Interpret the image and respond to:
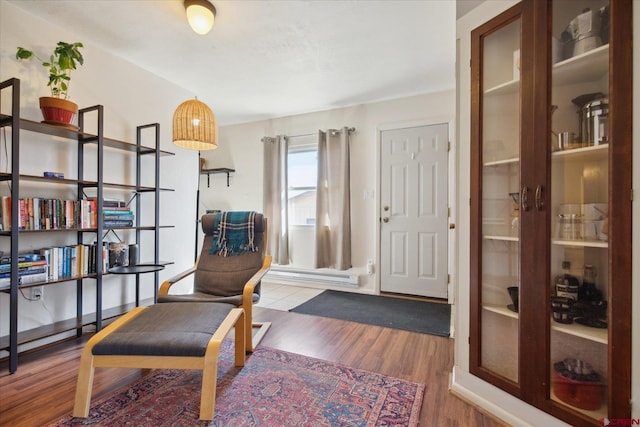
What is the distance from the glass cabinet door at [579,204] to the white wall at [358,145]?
211cm

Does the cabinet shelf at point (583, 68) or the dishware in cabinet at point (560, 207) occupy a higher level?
the cabinet shelf at point (583, 68)

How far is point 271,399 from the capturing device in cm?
155

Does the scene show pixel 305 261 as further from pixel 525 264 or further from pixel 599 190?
pixel 599 190

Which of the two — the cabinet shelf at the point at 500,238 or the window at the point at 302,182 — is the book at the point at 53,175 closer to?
the window at the point at 302,182

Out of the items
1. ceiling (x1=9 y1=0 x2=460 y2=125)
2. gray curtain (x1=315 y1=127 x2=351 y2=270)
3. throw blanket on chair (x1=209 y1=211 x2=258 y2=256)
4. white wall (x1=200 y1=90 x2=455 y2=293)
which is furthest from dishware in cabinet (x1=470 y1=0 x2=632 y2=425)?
gray curtain (x1=315 y1=127 x2=351 y2=270)

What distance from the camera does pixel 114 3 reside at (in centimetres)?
199

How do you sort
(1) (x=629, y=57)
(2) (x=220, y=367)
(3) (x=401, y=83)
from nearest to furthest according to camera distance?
(1) (x=629, y=57) < (2) (x=220, y=367) < (3) (x=401, y=83)

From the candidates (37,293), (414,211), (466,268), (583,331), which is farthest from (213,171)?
(583,331)

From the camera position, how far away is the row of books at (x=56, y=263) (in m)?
1.87

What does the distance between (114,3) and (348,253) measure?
315 cm

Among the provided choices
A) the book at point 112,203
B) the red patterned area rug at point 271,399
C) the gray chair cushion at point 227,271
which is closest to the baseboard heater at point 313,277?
the gray chair cushion at point 227,271

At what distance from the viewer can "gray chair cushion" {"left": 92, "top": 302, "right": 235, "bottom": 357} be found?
1377 mm

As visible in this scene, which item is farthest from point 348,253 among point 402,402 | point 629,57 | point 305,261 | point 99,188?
point 629,57

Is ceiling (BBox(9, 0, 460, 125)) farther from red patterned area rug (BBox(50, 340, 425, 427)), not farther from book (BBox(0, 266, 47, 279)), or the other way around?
red patterned area rug (BBox(50, 340, 425, 427))
